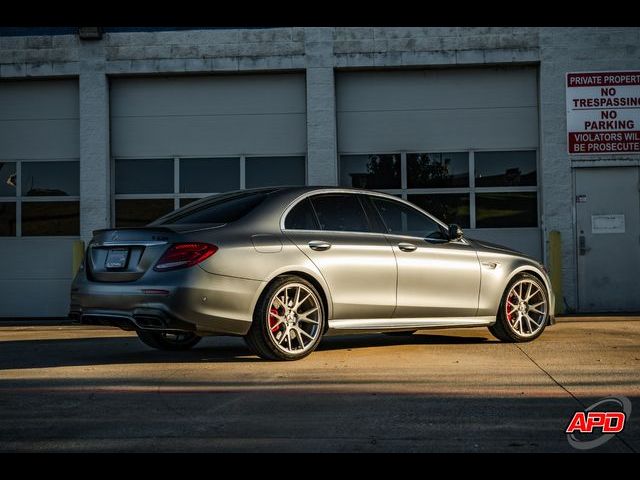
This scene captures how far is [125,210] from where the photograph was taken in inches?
666

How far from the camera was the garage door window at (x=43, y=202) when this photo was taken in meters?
17.0

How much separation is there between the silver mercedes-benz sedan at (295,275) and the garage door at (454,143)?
22.5 feet

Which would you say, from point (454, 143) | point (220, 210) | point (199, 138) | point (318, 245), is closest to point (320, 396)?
point (318, 245)

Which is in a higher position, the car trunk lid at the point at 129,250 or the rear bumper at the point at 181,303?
the car trunk lid at the point at 129,250

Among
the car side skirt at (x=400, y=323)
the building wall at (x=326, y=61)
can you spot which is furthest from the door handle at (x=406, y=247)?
the building wall at (x=326, y=61)

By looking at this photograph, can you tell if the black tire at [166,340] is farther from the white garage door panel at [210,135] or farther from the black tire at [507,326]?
the white garage door panel at [210,135]

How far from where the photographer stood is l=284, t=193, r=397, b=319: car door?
8109 mm

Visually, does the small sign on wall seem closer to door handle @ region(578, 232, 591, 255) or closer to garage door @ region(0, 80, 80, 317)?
door handle @ region(578, 232, 591, 255)

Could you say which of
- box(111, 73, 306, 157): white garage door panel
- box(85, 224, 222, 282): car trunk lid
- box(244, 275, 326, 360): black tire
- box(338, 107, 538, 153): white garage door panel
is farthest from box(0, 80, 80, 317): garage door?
box(244, 275, 326, 360): black tire

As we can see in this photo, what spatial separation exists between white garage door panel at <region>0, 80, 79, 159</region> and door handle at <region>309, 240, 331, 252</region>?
9989 mm

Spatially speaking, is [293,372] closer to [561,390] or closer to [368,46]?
[561,390]

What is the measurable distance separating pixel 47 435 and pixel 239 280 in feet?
9.28
